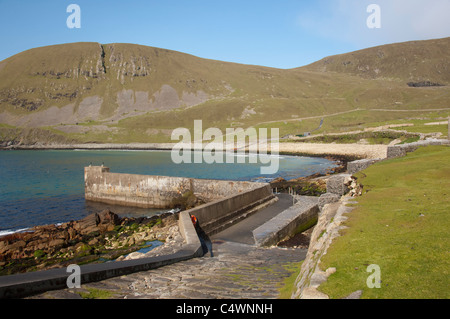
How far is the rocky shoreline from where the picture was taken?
55.1 feet

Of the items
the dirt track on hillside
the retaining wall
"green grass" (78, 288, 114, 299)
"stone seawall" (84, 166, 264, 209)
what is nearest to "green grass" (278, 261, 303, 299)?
the retaining wall

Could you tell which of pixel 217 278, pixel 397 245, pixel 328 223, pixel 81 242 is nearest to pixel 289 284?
pixel 217 278

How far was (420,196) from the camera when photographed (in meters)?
11.3

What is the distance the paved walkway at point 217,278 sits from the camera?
6882 mm

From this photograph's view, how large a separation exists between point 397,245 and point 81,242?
17971 millimetres

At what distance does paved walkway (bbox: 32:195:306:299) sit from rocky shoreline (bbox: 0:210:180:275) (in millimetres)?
4564

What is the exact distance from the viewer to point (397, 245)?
22.8ft

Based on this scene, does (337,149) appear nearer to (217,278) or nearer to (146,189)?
(146,189)

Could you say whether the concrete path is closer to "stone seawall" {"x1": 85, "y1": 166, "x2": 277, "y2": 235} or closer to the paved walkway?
"stone seawall" {"x1": 85, "y1": 166, "x2": 277, "y2": 235}

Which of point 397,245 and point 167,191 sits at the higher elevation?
point 397,245

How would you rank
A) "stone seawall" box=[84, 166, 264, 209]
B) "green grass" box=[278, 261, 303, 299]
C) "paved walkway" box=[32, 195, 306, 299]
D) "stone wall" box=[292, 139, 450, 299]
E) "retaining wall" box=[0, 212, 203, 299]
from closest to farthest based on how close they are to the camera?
1. "stone wall" box=[292, 139, 450, 299]
2. "retaining wall" box=[0, 212, 203, 299]
3. "green grass" box=[278, 261, 303, 299]
4. "paved walkway" box=[32, 195, 306, 299]
5. "stone seawall" box=[84, 166, 264, 209]

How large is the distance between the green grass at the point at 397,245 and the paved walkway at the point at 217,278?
75.5 inches
